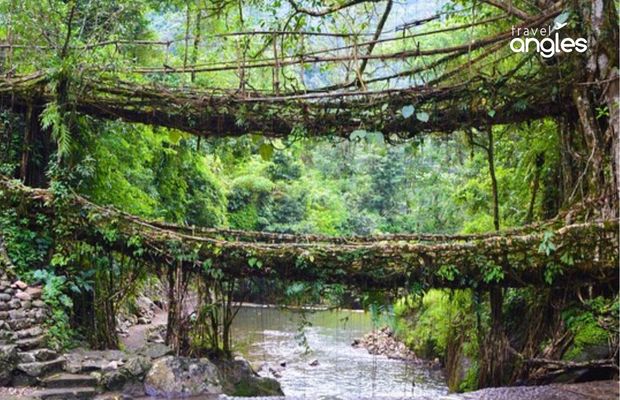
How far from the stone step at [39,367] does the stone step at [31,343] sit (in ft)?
0.92

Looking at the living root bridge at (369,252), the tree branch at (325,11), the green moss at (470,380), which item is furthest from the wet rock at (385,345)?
the tree branch at (325,11)

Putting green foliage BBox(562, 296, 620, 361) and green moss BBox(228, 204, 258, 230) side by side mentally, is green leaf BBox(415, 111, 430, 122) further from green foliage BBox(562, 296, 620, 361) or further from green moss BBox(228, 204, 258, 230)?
green moss BBox(228, 204, 258, 230)

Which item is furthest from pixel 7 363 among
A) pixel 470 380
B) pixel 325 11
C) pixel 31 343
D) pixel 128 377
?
pixel 470 380

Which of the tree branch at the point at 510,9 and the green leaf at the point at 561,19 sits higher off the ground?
the tree branch at the point at 510,9

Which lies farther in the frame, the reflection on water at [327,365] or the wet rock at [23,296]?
the reflection on water at [327,365]

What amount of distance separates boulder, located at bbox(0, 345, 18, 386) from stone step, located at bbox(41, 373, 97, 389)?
12.0 inches

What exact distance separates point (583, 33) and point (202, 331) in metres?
5.19

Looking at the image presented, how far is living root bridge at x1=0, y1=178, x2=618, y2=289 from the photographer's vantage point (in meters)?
5.03

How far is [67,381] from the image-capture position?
5.24 m

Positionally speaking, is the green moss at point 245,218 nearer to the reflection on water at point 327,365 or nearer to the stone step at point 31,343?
the reflection on water at point 327,365

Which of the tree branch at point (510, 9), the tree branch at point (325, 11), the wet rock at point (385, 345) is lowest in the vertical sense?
the wet rock at point (385, 345)

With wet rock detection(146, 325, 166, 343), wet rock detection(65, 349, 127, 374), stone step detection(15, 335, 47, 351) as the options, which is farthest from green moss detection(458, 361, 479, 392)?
stone step detection(15, 335, 47, 351)

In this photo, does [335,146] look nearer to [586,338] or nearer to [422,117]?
[422,117]

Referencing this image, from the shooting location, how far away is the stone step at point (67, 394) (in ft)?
16.2
